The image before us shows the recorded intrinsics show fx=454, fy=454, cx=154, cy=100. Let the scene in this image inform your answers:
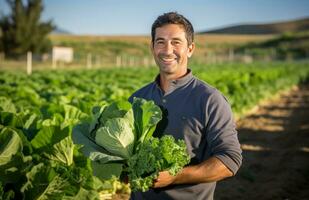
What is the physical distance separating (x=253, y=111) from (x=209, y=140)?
1421cm

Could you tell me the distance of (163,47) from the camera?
2711 millimetres

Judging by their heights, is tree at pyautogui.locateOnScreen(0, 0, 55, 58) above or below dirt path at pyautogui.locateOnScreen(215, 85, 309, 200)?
above

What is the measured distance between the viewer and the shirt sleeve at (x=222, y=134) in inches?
100

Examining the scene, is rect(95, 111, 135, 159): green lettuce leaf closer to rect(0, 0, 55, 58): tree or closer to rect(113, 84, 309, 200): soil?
rect(113, 84, 309, 200): soil

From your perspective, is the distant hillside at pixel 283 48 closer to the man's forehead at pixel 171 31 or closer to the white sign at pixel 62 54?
the white sign at pixel 62 54

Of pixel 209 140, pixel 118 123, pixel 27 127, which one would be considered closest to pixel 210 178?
pixel 209 140

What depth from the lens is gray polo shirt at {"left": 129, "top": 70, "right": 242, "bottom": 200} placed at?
2.57 m

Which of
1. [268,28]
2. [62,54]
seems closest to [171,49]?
[62,54]

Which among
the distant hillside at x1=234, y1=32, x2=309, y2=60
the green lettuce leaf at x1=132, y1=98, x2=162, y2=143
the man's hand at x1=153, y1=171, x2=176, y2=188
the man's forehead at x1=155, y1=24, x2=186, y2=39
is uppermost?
the man's forehead at x1=155, y1=24, x2=186, y2=39

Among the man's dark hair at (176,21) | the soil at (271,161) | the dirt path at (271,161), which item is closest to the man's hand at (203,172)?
the man's dark hair at (176,21)

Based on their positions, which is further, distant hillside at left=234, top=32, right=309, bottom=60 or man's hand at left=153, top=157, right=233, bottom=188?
distant hillside at left=234, top=32, right=309, bottom=60

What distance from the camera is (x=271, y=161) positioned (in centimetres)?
910

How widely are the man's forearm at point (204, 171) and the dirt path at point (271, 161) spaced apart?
4469 mm

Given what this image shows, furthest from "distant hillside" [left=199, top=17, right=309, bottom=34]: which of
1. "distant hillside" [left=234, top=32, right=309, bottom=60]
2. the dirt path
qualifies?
the dirt path
